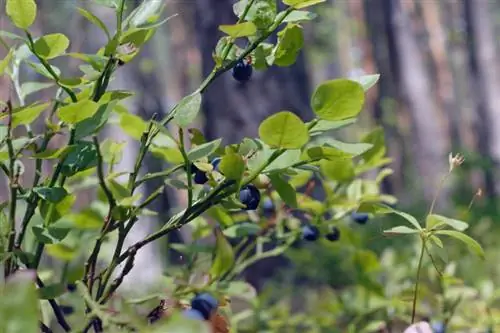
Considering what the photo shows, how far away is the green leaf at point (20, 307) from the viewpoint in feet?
1.19

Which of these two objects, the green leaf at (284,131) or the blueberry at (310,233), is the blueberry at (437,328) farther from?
the green leaf at (284,131)

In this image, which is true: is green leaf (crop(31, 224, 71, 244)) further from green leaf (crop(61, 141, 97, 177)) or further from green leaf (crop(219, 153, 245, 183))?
green leaf (crop(219, 153, 245, 183))

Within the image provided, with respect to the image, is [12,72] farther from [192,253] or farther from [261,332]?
[261,332]

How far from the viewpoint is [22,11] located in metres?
0.73

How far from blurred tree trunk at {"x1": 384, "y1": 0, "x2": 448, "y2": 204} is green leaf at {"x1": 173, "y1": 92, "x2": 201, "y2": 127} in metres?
7.52

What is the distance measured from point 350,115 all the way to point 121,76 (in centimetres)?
669

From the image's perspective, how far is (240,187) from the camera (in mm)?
686

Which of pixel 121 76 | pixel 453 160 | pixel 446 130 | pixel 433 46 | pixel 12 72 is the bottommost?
pixel 446 130

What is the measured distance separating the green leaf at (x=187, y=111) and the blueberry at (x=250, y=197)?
0.09m

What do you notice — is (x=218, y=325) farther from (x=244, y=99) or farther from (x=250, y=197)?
(x=244, y=99)

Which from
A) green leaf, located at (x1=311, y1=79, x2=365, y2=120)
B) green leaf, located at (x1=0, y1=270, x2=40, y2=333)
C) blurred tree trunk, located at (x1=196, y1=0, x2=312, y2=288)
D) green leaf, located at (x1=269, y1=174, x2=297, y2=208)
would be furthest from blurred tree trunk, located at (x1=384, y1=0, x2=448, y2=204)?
green leaf, located at (x1=0, y1=270, x2=40, y2=333)

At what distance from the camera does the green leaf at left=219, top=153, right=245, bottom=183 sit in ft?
2.20

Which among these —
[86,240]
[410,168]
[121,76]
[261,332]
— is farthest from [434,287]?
[410,168]

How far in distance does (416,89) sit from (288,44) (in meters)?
7.60
